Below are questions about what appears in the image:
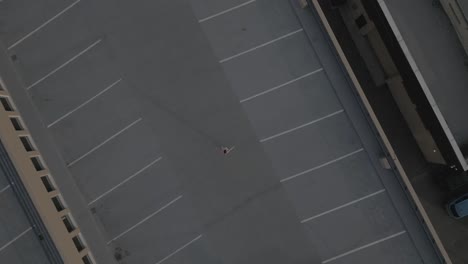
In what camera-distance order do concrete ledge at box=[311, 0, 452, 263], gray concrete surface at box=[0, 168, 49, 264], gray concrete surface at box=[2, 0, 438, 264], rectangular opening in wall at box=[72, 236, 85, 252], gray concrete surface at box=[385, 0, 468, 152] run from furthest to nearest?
gray concrete surface at box=[385, 0, 468, 152], gray concrete surface at box=[2, 0, 438, 264], rectangular opening in wall at box=[72, 236, 85, 252], concrete ledge at box=[311, 0, 452, 263], gray concrete surface at box=[0, 168, 49, 264]

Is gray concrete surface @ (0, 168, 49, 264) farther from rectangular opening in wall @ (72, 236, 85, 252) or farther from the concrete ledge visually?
the concrete ledge

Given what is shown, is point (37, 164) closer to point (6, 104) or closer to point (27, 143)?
point (27, 143)

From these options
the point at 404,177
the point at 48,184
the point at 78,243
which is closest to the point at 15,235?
the point at 48,184

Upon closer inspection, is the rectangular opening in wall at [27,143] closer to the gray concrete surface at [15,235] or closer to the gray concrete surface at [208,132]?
the gray concrete surface at [208,132]

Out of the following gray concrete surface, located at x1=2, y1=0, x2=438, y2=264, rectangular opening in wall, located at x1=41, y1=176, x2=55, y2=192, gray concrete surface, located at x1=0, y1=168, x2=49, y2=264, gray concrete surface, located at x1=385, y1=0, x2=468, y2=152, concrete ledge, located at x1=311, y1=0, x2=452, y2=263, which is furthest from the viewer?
gray concrete surface, located at x1=385, y1=0, x2=468, y2=152

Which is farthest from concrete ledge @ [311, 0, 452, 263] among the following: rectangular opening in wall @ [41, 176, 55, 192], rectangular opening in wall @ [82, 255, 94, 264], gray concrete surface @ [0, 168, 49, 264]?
gray concrete surface @ [0, 168, 49, 264]

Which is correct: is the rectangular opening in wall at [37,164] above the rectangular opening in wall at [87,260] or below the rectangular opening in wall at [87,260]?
above

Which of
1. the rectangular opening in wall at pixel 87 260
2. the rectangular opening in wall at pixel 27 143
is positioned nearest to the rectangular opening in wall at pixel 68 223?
the rectangular opening in wall at pixel 87 260

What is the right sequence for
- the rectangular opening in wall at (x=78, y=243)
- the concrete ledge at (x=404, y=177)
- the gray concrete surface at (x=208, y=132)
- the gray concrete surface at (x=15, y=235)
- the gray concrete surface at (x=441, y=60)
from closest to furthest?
1. the gray concrete surface at (x=15, y=235)
2. the concrete ledge at (x=404, y=177)
3. the rectangular opening in wall at (x=78, y=243)
4. the gray concrete surface at (x=208, y=132)
5. the gray concrete surface at (x=441, y=60)
